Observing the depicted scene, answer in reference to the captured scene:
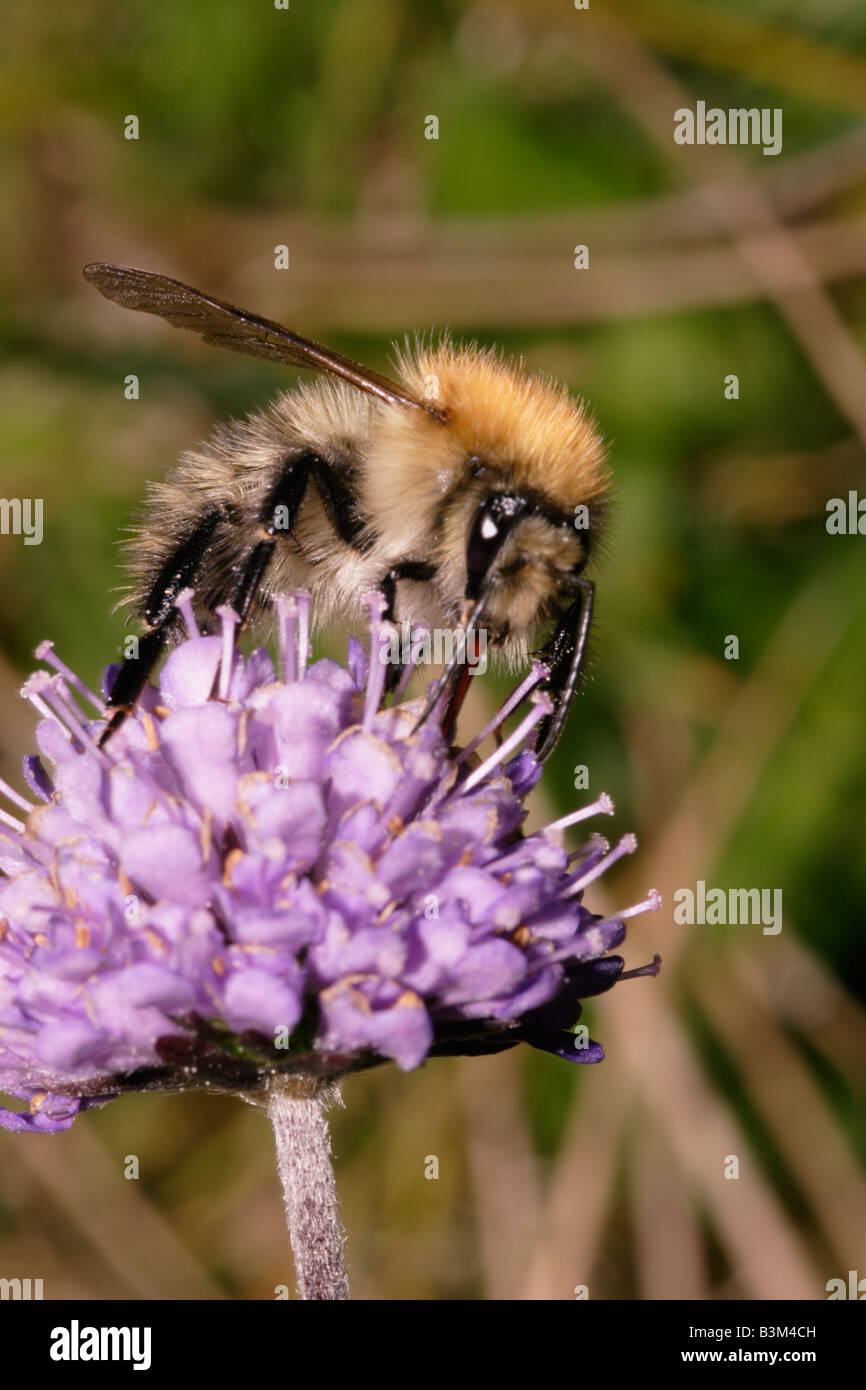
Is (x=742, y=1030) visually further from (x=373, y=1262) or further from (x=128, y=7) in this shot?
(x=128, y=7)

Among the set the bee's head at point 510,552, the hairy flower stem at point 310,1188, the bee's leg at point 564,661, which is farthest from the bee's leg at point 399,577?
the hairy flower stem at point 310,1188

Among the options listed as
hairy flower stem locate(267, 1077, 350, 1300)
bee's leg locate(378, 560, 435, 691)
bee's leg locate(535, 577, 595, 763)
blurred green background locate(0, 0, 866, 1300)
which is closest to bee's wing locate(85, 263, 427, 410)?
bee's leg locate(378, 560, 435, 691)

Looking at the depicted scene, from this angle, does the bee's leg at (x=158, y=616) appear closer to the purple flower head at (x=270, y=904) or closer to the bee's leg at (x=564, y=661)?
the purple flower head at (x=270, y=904)

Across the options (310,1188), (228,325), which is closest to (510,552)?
(228,325)

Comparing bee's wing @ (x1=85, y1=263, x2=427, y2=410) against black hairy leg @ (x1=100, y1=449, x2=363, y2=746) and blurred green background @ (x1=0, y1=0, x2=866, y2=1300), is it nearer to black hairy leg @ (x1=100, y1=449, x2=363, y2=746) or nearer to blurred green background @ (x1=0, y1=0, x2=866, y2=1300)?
black hairy leg @ (x1=100, y1=449, x2=363, y2=746)
